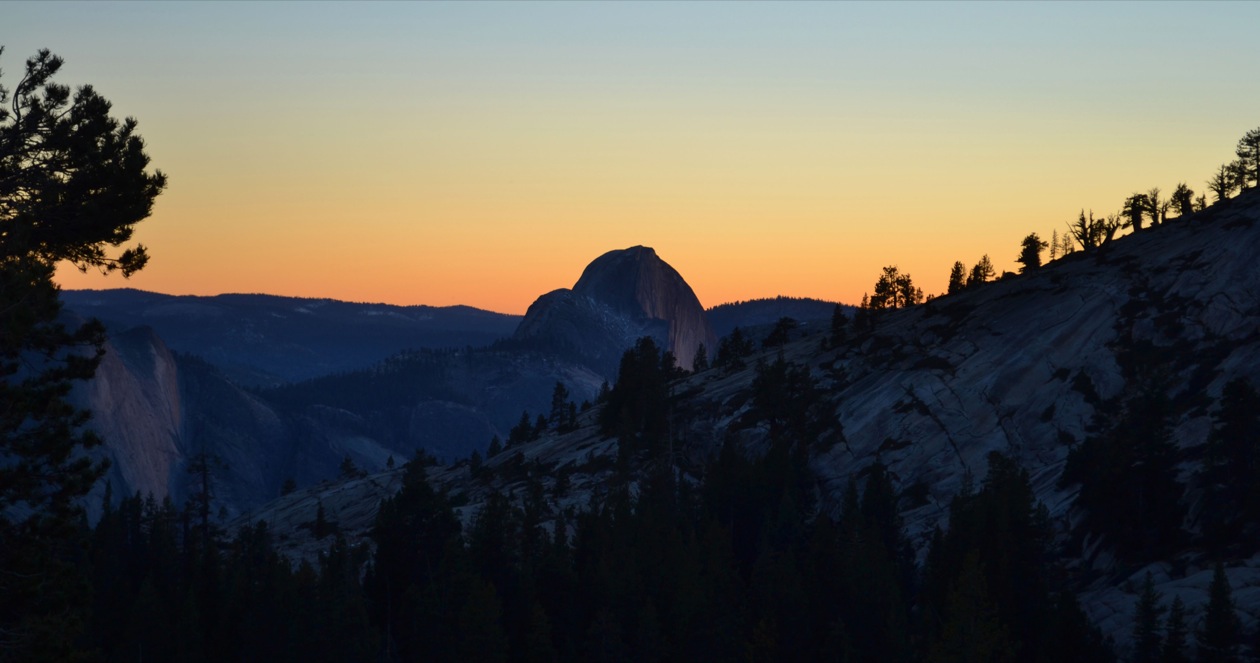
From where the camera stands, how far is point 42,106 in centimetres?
4788

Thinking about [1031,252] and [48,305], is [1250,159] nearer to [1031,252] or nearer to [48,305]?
[1031,252]

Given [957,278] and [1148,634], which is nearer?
[1148,634]

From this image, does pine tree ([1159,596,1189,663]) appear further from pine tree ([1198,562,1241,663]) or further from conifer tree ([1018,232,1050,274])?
conifer tree ([1018,232,1050,274])

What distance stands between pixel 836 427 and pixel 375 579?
56264 mm

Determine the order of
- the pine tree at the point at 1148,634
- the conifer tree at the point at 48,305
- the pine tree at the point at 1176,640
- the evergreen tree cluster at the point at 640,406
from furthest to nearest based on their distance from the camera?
the evergreen tree cluster at the point at 640,406 < the pine tree at the point at 1148,634 < the pine tree at the point at 1176,640 < the conifer tree at the point at 48,305

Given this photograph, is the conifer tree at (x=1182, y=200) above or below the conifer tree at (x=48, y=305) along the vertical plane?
above

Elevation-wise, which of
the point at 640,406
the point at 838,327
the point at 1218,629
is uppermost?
the point at 838,327

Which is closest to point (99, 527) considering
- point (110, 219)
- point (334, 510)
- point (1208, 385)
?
point (334, 510)

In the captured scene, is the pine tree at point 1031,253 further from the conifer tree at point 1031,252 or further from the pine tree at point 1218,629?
the pine tree at point 1218,629

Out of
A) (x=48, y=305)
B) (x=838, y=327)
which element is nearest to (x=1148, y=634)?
(x=48, y=305)

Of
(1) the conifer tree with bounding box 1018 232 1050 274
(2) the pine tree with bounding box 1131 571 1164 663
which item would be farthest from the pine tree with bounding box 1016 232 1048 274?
(2) the pine tree with bounding box 1131 571 1164 663

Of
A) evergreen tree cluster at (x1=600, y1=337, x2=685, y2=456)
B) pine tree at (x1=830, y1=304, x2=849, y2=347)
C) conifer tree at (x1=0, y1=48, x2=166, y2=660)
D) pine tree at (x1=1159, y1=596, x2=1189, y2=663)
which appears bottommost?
pine tree at (x1=1159, y1=596, x2=1189, y2=663)

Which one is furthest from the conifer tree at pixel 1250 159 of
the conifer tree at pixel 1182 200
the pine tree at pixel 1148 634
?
the pine tree at pixel 1148 634

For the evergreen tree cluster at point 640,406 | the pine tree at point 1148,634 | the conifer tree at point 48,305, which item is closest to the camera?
the conifer tree at point 48,305
